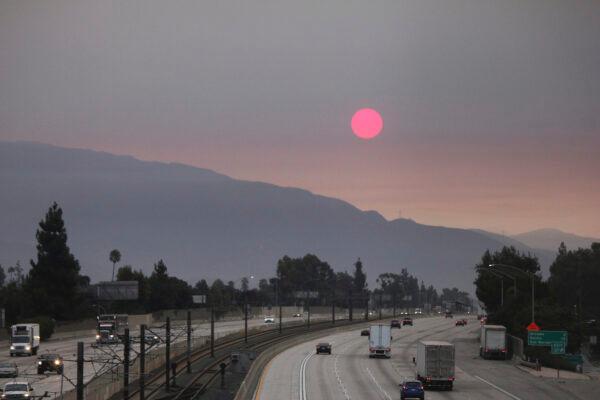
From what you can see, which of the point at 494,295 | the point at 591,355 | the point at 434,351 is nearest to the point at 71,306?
the point at 494,295

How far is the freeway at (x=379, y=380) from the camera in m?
74.8

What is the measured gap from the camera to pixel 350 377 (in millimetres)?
90688

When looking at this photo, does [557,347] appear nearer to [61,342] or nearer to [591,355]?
[591,355]

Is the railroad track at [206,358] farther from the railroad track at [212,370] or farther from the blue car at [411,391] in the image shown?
the blue car at [411,391]

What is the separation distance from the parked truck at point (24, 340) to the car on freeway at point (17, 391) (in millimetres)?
55634

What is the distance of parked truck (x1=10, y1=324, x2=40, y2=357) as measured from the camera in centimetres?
11975

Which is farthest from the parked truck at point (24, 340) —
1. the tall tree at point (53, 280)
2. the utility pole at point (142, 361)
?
the tall tree at point (53, 280)

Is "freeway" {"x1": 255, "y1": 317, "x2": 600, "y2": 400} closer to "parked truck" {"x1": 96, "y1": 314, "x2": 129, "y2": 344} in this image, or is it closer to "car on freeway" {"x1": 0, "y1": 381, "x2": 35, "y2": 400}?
"car on freeway" {"x1": 0, "y1": 381, "x2": 35, "y2": 400}

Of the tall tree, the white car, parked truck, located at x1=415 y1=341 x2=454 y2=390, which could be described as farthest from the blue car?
the tall tree

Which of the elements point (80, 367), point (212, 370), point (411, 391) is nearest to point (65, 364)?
point (212, 370)

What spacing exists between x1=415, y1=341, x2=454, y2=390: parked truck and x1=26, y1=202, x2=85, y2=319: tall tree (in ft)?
397

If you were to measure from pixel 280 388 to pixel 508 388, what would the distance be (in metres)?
19.4

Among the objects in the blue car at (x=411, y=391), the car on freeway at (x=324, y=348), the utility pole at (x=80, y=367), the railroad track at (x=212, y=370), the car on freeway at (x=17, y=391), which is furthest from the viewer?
the car on freeway at (x=324, y=348)

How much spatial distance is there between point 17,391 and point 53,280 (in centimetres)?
13218
